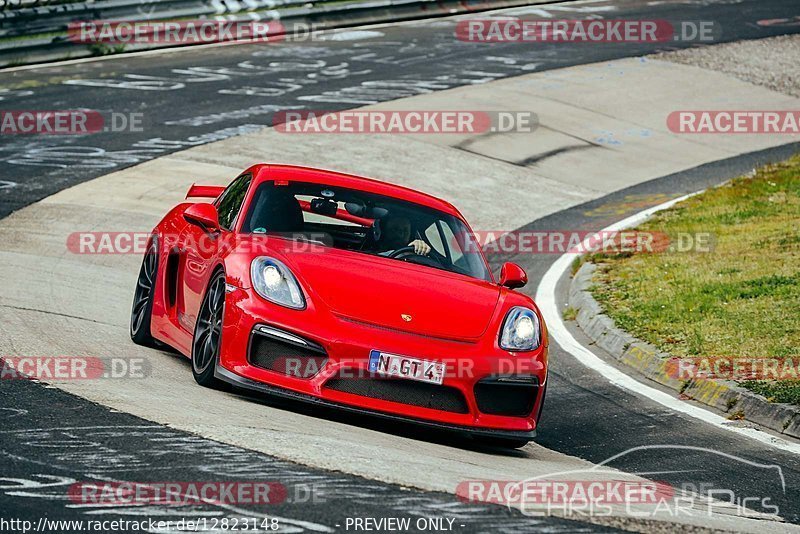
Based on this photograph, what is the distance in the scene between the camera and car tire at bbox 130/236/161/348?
28.5ft

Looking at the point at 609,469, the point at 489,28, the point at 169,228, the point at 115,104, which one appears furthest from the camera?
the point at 489,28

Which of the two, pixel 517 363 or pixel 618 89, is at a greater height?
pixel 517 363

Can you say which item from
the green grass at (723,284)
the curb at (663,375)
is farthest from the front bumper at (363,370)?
the green grass at (723,284)

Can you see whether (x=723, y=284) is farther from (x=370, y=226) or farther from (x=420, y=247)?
(x=370, y=226)

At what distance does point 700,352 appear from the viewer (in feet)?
32.1

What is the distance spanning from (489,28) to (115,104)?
1058cm

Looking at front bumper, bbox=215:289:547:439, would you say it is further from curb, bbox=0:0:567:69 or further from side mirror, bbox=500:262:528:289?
curb, bbox=0:0:567:69

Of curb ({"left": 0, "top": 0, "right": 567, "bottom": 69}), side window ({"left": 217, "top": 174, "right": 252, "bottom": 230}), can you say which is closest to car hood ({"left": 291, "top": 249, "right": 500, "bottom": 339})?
side window ({"left": 217, "top": 174, "right": 252, "bottom": 230})

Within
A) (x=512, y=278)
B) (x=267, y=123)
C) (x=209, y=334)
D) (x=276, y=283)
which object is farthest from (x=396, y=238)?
(x=267, y=123)

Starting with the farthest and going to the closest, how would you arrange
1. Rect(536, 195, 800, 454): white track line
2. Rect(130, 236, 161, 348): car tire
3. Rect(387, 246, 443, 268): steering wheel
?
Rect(130, 236, 161, 348): car tire, Rect(536, 195, 800, 454): white track line, Rect(387, 246, 443, 268): steering wheel

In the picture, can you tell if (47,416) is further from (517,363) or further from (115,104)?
(115,104)

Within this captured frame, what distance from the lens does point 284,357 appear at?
6812 mm

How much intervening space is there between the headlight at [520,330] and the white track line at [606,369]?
5.60ft

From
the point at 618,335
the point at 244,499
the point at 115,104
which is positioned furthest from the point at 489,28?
the point at 244,499
